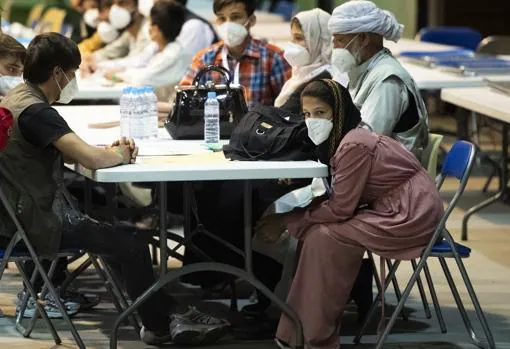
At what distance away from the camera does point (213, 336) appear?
16.8 feet

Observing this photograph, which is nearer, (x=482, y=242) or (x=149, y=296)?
(x=149, y=296)

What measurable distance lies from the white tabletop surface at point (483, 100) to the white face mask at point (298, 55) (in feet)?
Result: 3.80

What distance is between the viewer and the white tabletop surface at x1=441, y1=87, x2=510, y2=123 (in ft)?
21.9

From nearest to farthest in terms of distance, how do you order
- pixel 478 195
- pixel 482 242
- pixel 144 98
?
pixel 144 98
pixel 482 242
pixel 478 195

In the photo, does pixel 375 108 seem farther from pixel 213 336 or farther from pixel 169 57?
pixel 169 57

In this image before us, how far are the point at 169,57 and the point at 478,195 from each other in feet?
8.28

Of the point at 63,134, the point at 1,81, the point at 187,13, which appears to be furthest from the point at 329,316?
the point at 187,13

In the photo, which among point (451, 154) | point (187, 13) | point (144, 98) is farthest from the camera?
point (187, 13)

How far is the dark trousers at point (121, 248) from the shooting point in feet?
15.9

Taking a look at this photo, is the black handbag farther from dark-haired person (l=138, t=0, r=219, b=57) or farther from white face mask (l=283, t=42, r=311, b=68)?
dark-haired person (l=138, t=0, r=219, b=57)

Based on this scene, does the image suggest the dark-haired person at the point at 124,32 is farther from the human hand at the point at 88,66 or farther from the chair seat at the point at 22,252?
the chair seat at the point at 22,252

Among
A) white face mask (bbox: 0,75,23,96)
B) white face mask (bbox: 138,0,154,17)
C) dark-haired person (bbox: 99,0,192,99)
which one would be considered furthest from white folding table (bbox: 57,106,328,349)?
white face mask (bbox: 138,0,154,17)

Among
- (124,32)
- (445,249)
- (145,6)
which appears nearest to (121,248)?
(445,249)

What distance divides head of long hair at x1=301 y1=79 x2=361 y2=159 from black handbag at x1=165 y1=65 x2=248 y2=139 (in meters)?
0.68
